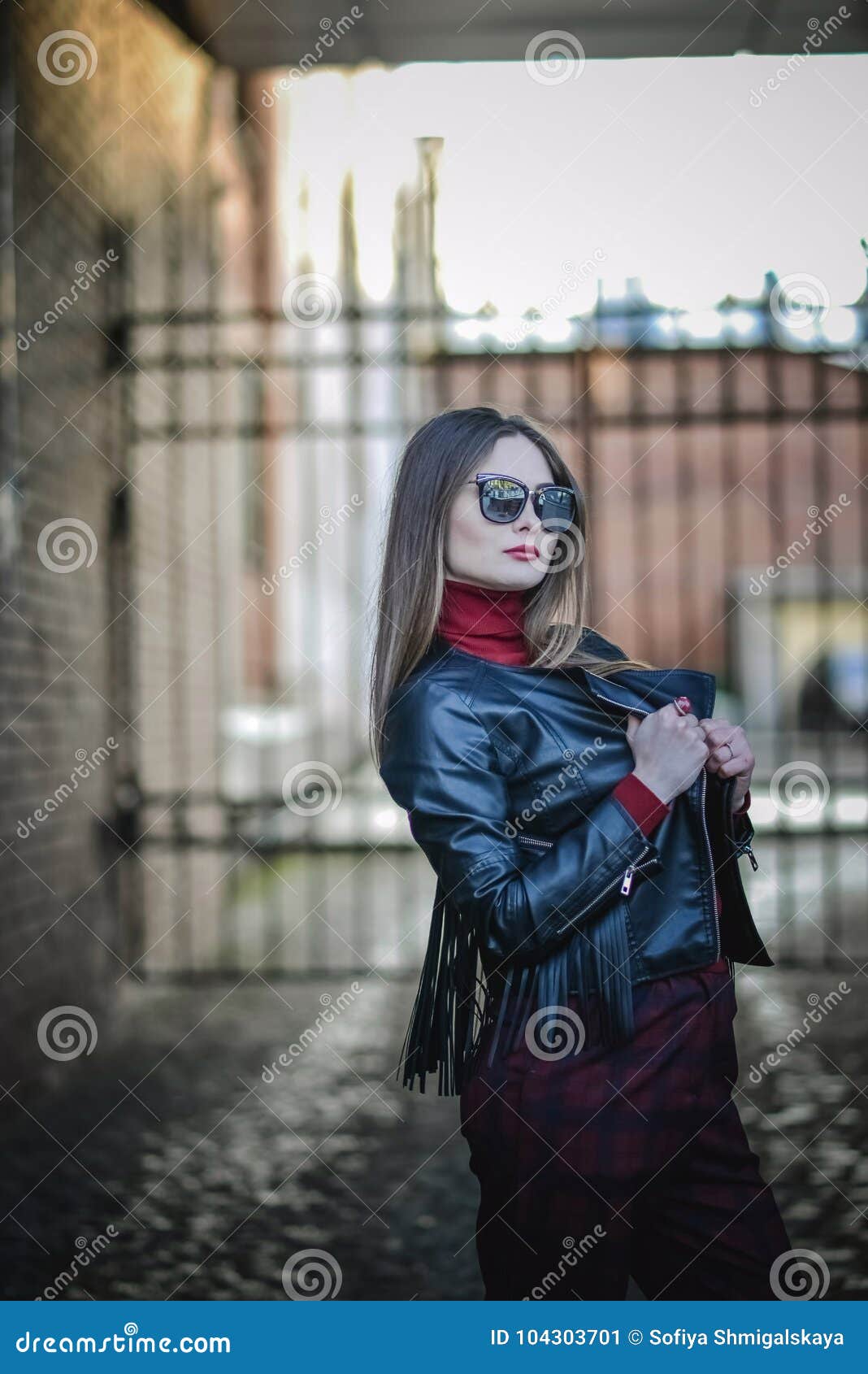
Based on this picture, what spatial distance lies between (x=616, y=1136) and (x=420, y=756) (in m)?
0.56

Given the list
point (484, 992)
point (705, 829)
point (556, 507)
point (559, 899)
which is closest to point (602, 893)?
point (559, 899)

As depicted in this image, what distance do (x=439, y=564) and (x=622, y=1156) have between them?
0.84m

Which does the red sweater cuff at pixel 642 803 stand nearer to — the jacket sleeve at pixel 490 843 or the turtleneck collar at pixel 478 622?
the jacket sleeve at pixel 490 843

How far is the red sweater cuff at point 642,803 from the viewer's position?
61.9 inches

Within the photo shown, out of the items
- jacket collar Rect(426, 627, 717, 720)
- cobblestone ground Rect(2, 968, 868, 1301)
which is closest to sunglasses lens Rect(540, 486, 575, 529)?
jacket collar Rect(426, 627, 717, 720)

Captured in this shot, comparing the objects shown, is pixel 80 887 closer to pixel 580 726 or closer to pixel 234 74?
pixel 580 726

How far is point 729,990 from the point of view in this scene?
1691mm

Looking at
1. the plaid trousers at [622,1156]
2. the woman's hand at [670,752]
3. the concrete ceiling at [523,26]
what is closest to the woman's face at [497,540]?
the woman's hand at [670,752]

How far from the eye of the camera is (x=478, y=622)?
69.4 inches

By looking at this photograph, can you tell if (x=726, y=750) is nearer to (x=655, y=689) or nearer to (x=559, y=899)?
(x=655, y=689)

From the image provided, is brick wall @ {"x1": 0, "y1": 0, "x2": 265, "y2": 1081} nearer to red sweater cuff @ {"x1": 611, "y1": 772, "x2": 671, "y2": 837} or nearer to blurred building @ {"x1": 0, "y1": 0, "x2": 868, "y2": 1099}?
blurred building @ {"x1": 0, "y1": 0, "x2": 868, "y2": 1099}

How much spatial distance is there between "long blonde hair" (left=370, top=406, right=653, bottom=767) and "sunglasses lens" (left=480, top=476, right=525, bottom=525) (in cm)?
4

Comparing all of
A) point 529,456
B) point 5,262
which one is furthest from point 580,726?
point 5,262

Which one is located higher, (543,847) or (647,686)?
(647,686)
